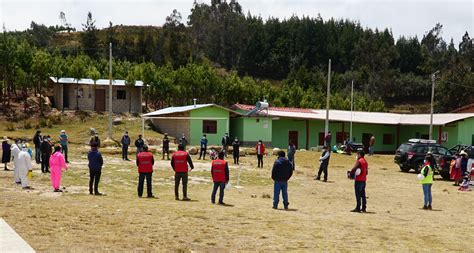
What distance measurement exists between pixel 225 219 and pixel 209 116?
3202 cm

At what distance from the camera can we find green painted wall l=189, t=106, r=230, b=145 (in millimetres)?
43125

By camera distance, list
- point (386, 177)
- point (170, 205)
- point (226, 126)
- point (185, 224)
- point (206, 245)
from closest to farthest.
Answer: point (206, 245) < point (185, 224) < point (170, 205) < point (386, 177) < point (226, 126)

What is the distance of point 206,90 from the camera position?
63.1 meters

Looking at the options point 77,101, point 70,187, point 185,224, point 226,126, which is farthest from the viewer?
point 77,101

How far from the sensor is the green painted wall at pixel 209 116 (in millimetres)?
43125

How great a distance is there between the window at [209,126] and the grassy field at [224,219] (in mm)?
22098

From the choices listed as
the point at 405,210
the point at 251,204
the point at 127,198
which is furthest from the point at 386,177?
the point at 127,198

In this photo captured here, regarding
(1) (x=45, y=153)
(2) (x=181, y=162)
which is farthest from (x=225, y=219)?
(1) (x=45, y=153)

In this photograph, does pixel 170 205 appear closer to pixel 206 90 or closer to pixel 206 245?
pixel 206 245

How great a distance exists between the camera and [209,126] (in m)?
43.7

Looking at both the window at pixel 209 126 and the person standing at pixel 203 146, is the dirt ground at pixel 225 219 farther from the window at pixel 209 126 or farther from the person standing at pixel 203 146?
the window at pixel 209 126

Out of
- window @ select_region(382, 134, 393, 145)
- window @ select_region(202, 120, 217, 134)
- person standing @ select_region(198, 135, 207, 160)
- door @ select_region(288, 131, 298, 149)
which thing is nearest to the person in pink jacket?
person standing @ select_region(198, 135, 207, 160)

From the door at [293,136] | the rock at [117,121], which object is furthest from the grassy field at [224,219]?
the door at [293,136]

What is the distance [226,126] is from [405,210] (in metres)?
29.0
